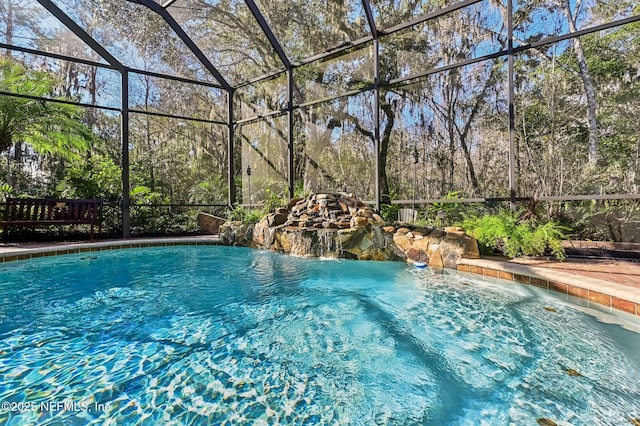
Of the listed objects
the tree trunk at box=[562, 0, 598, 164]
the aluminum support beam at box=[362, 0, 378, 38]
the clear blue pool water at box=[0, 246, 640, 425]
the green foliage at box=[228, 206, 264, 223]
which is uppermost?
the aluminum support beam at box=[362, 0, 378, 38]

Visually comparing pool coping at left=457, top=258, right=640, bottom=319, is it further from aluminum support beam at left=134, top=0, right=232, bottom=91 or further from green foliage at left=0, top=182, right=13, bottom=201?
green foliage at left=0, top=182, right=13, bottom=201

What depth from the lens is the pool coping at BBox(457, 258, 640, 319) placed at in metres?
2.61

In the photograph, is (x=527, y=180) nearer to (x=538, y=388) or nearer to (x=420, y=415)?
(x=538, y=388)

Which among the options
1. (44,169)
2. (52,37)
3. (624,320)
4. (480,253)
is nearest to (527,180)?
(480,253)

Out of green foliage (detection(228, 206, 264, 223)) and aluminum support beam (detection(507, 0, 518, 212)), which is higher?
aluminum support beam (detection(507, 0, 518, 212))

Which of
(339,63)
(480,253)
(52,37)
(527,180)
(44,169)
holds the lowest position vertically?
(480,253)

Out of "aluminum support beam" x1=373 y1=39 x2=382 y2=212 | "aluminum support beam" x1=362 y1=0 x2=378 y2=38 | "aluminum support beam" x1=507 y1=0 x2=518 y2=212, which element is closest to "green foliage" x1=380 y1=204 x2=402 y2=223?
"aluminum support beam" x1=373 y1=39 x2=382 y2=212

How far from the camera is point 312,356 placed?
6.45 feet

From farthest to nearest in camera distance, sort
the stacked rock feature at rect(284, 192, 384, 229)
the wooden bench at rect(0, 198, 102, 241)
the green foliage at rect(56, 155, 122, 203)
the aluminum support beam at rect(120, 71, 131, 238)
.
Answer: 1. the green foliage at rect(56, 155, 122, 203)
2. the aluminum support beam at rect(120, 71, 131, 238)
3. the wooden bench at rect(0, 198, 102, 241)
4. the stacked rock feature at rect(284, 192, 384, 229)

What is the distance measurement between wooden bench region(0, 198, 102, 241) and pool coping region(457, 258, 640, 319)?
7.46 meters

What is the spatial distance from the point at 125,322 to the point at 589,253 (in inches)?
224

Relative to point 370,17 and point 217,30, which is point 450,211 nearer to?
point 370,17

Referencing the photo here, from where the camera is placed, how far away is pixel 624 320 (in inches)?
96.2

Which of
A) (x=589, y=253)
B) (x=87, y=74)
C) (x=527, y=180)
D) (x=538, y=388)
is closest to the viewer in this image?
(x=538, y=388)
